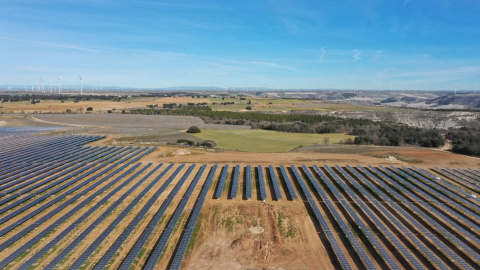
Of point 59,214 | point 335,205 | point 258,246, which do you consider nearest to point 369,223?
point 335,205

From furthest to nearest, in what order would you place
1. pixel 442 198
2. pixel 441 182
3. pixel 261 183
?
pixel 441 182, pixel 261 183, pixel 442 198

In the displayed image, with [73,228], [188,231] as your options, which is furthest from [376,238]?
[73,228]

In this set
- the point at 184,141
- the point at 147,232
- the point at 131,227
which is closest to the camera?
the point at 147,232

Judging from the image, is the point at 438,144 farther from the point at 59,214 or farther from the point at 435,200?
the point at 59,214

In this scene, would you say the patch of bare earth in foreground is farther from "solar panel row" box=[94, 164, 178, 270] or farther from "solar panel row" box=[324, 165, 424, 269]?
"solar panel row" box=[94, 164, 178, 270]

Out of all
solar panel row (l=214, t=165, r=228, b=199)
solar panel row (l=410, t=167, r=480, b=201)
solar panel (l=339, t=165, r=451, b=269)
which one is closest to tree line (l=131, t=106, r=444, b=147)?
solar panel row (l=410, t=167, r=480, b=201)

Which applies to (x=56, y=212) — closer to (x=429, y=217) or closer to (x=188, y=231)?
(x=188, y=231)

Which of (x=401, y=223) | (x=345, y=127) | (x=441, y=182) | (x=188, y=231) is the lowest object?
(x=188, y=231)

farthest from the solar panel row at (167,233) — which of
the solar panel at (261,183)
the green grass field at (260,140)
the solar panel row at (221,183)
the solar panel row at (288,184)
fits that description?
the green grass field at (260,140)
